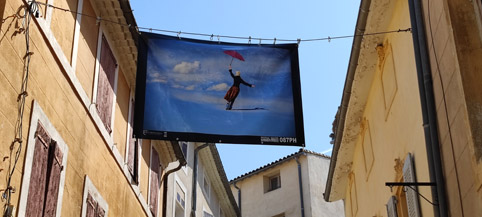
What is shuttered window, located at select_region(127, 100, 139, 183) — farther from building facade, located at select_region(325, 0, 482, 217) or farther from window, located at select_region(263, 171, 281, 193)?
window, located at select_region(263, 171, 281, 193)

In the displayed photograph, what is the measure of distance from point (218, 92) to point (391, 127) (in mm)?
4534

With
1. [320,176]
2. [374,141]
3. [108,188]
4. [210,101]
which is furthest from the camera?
[320,176]

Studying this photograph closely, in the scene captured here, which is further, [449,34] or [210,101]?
[210,101]

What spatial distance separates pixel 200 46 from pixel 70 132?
2.49 meters

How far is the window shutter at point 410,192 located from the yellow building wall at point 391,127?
125mm

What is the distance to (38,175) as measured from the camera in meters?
10.5

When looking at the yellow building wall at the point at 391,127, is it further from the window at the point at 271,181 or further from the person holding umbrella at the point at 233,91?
the window at the point at 271,181

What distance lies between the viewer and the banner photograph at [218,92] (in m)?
11.6

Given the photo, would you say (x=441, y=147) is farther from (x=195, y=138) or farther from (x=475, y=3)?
(x=195, y=138)

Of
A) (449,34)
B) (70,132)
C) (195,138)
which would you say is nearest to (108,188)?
(70,132)

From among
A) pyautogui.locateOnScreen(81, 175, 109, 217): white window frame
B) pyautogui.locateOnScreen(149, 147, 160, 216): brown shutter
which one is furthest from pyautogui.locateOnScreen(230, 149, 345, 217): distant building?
pyautogui.locateOnScreen(81, 175, 109, 217): white window frame

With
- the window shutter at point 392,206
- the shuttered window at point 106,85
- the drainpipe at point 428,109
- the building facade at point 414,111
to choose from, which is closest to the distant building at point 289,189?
the building facade at point 414,111

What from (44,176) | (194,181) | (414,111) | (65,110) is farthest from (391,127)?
(194,181)

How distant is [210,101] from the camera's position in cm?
1195
